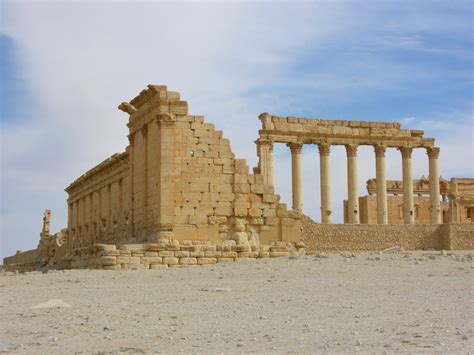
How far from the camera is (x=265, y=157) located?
42.6 metres

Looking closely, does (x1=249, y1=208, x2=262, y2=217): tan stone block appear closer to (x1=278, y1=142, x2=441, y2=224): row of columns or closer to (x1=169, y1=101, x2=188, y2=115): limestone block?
(x1=169, y1=101, x2=188, y2=115): limestone block

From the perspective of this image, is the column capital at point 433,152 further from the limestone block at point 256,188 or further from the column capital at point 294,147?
the limestone block at point 256,188

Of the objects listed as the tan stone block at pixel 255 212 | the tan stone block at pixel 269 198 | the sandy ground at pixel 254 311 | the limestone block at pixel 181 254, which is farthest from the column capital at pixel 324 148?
the sandy ground at pixel 254 311

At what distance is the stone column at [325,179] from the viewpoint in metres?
42.8

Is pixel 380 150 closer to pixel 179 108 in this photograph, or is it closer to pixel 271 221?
pixel 271 221

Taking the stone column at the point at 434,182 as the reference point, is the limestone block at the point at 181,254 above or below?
below

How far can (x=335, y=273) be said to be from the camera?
16.0 meters

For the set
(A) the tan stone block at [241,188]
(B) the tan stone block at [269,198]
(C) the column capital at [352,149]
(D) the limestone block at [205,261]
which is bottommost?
(D) the limestone block at [205,261]

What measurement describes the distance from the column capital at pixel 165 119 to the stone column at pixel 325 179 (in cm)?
2103

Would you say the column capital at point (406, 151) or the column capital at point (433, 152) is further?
the column capital at point (433, 152)

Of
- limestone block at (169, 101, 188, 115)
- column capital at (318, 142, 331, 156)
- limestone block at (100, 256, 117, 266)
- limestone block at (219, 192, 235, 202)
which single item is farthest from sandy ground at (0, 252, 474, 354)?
column capital at (318, 142, 331, 156)

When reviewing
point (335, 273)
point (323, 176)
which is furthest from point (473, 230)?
point (335, 273)

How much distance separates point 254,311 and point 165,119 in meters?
12.3

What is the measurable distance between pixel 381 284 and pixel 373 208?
39.9 metres
